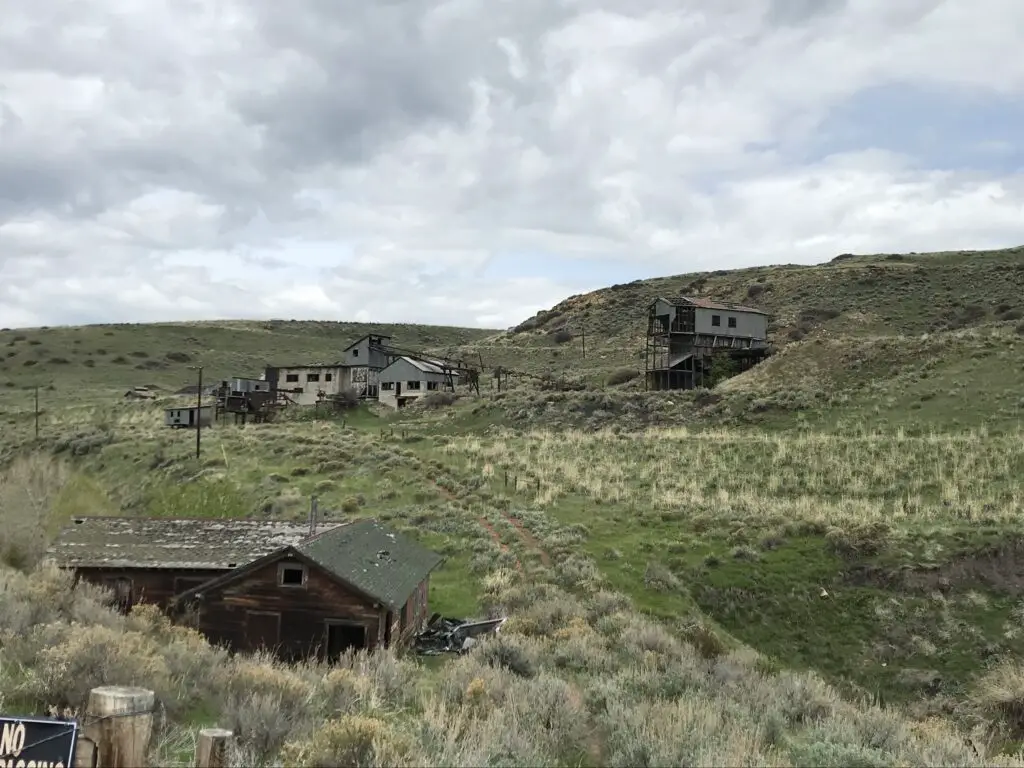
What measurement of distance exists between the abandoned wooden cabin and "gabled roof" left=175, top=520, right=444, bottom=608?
4cm

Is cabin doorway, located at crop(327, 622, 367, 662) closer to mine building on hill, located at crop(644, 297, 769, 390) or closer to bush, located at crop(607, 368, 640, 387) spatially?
mine building on hill, located at crop(644, 297, 769, 390)

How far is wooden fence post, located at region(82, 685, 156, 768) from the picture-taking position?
238 inches

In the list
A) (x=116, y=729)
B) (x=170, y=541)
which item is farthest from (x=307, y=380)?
(x=116, y=729)

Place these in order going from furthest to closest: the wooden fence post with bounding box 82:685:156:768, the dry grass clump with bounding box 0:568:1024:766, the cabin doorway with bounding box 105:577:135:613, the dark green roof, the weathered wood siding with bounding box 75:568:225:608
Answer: the weathered wood siding with bounding box 75:568:225:608
the cabin doorway with bounding box 105:577:135:613
the dark green roof
the dry grass clump with bounding box 0:568:1024:766
the wooden fence post with bounding box 82:685:156:768

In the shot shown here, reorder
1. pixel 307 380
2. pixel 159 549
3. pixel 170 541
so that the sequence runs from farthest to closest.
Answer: pixel 307 380, pixel 170 541, pixel 159 549

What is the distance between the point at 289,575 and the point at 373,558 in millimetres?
2760

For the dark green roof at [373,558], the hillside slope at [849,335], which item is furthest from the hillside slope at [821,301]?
the dark green roof at [373,558]

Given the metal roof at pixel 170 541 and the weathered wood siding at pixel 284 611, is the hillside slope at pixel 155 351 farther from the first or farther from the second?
the weathered wood siding at pixel 284 611

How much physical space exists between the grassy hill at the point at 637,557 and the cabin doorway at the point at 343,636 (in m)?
1.57

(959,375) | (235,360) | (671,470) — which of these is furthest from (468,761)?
(235,360)

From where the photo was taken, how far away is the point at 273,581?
18391 mm

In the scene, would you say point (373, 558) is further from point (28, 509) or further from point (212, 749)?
point (28, 509)

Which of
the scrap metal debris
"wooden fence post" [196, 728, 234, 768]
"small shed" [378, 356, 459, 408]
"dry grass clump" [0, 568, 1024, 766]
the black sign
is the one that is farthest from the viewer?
"small shed" [378, 356, 459, 408]

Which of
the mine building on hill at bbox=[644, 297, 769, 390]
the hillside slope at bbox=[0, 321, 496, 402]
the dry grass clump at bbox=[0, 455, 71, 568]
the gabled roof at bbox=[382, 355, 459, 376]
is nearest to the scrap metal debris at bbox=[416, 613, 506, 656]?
the dry grass clump at bbox=[0, 455, 71, 568]
